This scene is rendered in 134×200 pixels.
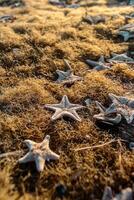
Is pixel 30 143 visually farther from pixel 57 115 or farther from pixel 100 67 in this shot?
pixel 100 67

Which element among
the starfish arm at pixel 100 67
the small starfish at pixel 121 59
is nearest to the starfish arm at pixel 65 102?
the starfish arm at pixel 100 67

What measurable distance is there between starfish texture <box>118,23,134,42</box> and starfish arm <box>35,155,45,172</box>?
4.57m

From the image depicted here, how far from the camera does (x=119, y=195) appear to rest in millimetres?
4461

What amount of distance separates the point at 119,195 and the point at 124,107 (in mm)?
1694

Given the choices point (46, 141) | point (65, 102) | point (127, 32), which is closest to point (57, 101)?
point (65, 102)

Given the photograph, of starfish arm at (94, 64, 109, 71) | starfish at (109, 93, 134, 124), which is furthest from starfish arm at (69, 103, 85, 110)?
starfish arm at (94, 64, 109, 71)

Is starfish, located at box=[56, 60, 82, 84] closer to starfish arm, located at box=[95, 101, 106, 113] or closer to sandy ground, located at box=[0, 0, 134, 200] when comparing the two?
sandy ground, located at box=[0, 0, 134, 200]

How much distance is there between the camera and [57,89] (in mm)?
6512

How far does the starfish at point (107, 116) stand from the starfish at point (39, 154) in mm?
972

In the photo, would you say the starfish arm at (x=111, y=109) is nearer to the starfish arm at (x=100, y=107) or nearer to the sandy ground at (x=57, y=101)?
the starfish arm at (x=100, y=107)

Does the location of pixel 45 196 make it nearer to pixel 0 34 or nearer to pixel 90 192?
pixel 90 192

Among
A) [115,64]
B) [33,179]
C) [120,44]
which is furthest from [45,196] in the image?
[120,44]

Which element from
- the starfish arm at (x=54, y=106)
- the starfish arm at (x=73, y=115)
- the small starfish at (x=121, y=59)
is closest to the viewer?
the starfish arm at (x=73, y=115)

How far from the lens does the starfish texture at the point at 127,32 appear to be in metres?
8.72
